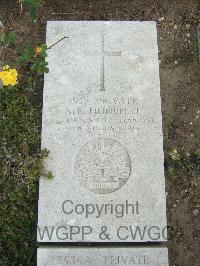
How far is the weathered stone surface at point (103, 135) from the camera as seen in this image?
442 cm

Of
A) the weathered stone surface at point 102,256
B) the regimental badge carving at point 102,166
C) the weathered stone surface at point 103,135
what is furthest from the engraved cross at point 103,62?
the weathered stone surface at point 102,256

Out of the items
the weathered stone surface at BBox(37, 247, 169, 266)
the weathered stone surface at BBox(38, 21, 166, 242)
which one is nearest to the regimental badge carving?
the weathered stone surface at BBox(38, 21, 166, 242)

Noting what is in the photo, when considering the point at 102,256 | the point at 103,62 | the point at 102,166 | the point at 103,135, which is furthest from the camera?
the point at 103,62

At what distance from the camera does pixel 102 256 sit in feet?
14.2

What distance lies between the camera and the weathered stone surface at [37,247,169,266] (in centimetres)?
429

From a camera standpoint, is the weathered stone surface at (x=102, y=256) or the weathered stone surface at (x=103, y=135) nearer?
the weathered stone surface at (x=102, y=256)

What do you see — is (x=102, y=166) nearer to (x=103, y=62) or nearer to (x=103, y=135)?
(x=103, y=135)

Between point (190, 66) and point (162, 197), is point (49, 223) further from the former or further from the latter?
point (190, 66)

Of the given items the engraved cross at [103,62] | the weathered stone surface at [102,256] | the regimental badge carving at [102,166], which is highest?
the engraved cross at [103,62]

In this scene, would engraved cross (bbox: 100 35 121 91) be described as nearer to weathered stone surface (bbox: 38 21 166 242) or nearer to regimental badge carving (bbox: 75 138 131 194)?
weathered stone surface (bbox: 38 21 166 242)

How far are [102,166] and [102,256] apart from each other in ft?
2.73

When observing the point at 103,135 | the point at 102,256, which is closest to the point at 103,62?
the point at 103,135

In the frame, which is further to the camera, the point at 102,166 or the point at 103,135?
the point at 103,135

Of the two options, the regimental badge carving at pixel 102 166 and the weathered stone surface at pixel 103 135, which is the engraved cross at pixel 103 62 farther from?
the regimental badge carving at pixel 102 166
